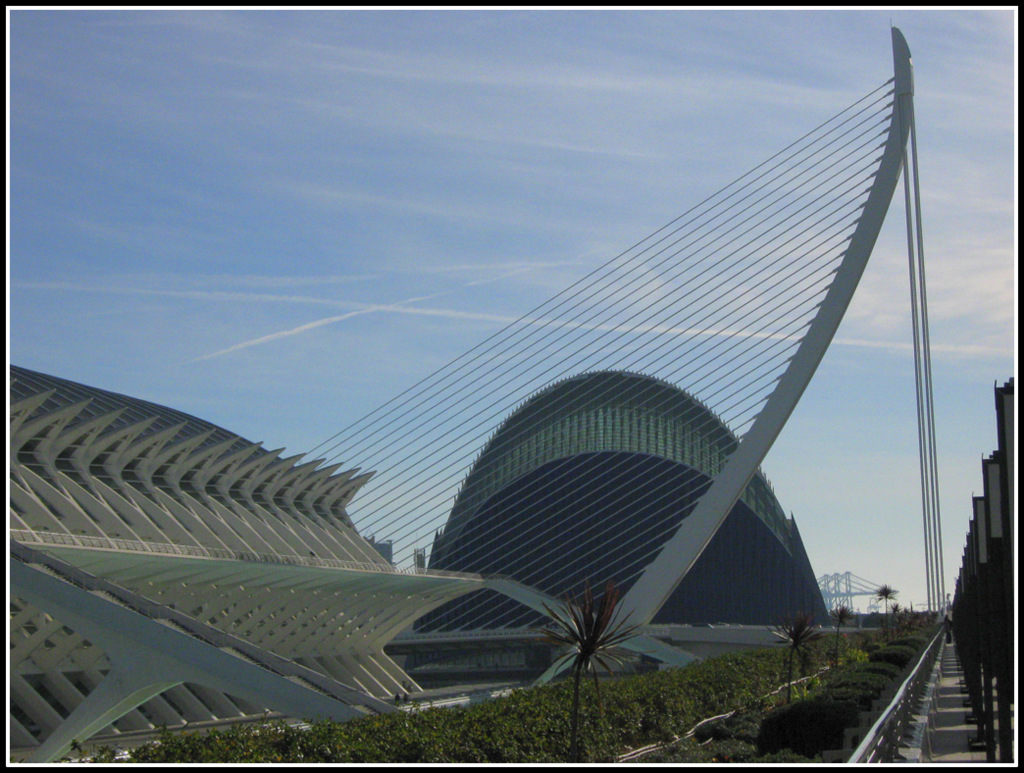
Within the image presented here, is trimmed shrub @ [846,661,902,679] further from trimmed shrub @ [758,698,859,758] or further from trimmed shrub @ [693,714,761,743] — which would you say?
trimmed shrub @ [758,698,859,758]

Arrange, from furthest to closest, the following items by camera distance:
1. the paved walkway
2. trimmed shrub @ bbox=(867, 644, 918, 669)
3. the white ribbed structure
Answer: the white ribbed structure
trimmed shrub @ bbox=(867, 644, 918, 669)
the paved walkway

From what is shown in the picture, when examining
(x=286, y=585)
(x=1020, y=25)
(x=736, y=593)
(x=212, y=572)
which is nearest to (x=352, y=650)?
(x=286, y=585)

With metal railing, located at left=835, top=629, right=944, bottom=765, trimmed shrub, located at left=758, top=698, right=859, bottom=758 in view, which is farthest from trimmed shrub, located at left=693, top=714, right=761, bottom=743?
metal railing, located at left=835, top=629, right=944, bottom=765

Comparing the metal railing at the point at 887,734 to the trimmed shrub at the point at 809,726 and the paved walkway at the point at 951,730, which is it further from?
the trimmed shrub at the point at 809,726

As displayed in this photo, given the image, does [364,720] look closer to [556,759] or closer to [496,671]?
[556,759]

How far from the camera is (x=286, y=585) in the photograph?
37.9 m

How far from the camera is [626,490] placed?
73.3 meters

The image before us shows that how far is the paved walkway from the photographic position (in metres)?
15.3

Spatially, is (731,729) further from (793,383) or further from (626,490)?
(626,490)

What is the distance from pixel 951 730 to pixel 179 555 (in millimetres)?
20460

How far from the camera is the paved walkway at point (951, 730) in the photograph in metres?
15.3

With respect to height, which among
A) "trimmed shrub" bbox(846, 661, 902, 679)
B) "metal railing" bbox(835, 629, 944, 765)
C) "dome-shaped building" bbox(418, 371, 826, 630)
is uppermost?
"dome-shaped building" bbox(418, 371, 826, 630)

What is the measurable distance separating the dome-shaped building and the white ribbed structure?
1880 cm

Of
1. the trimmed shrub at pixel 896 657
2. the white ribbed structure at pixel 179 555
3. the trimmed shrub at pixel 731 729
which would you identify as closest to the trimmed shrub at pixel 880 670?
the trimmed shrub at pixel 896 657
